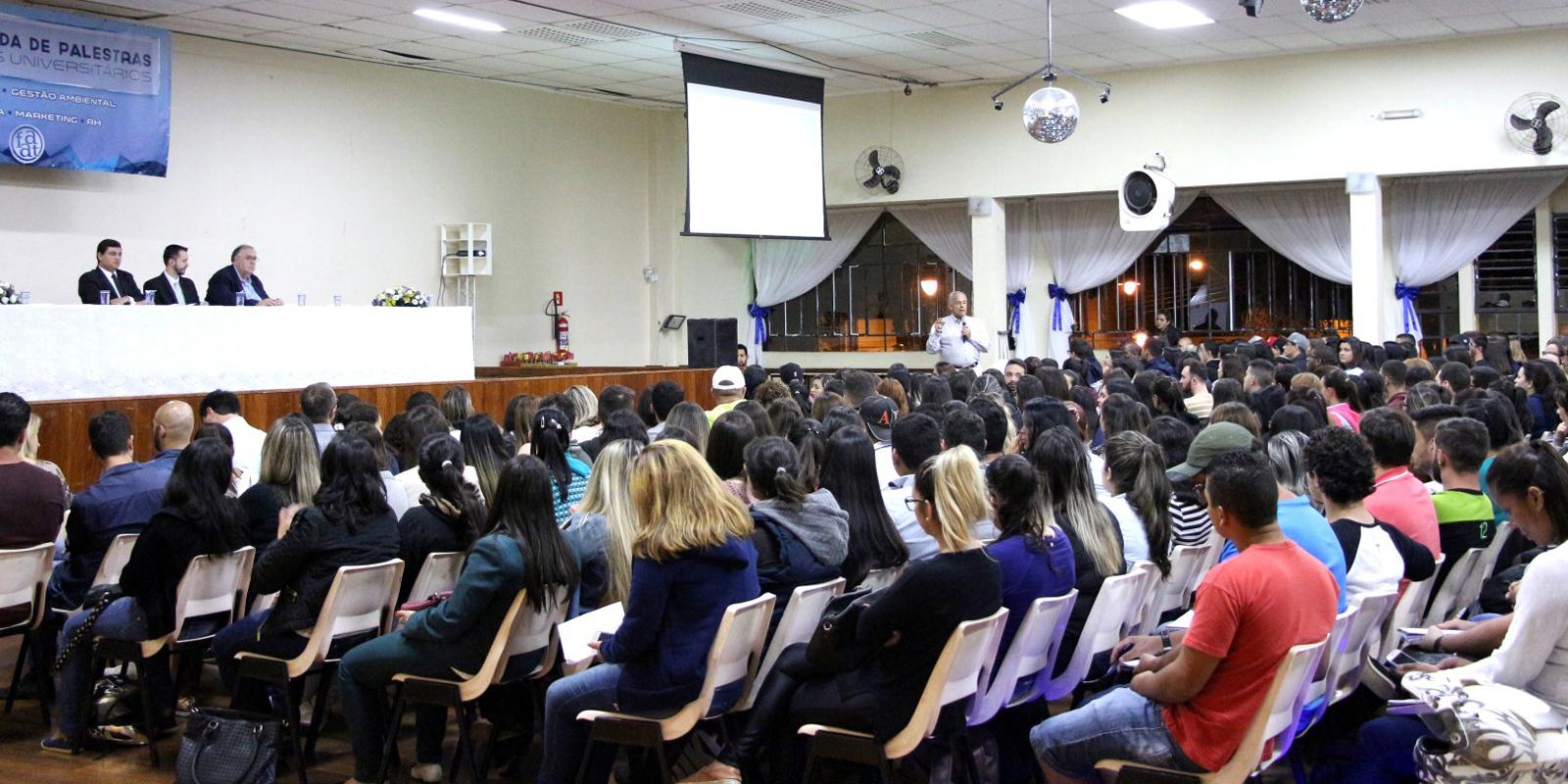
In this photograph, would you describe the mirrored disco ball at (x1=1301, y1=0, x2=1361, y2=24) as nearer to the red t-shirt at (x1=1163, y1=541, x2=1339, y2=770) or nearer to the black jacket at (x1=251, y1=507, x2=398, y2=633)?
the red t-shirt at (x1=1163, y1=541, x2=1339, y2=770)

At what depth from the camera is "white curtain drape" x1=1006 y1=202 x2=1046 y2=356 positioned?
15.3 metres

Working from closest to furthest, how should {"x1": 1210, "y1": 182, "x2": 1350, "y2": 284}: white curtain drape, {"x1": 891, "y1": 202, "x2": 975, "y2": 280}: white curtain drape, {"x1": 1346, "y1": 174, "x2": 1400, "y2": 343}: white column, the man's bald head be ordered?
the man's bald head < {"x1": 1346, "y1": 174, "x2": 1400, "y2": 343}: white column < {"x1": 1210, "y1": 182, "x2": 1350, "y2": 284}: white curtain drape < {"x1": 891, "y1": 202, "x2": 975, "y2": 280}: white curtain drape

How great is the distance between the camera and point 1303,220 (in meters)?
14.0

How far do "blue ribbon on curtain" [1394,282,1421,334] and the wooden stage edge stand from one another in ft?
23.0

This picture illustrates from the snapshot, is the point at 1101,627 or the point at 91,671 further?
the point at 91,671

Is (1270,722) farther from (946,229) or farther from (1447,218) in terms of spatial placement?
(946,229)

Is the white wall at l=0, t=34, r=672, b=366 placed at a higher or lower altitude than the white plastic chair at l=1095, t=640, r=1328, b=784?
higher

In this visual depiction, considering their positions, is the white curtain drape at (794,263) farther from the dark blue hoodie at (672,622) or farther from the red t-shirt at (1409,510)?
the dark blue hoodie at (672,622)

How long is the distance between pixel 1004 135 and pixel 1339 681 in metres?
11.1

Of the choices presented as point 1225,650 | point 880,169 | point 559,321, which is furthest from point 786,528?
point 880,169

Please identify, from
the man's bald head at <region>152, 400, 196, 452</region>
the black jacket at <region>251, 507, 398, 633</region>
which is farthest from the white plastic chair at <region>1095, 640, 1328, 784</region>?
the man's bald head at <region>152, 400, 196, 452</region>

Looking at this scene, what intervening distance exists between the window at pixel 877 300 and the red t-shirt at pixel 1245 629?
1287 cm

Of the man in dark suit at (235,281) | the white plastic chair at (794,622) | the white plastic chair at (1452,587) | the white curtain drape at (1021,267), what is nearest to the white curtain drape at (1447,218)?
the white curtain drape at (1021,267)

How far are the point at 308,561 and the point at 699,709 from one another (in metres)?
1.46
